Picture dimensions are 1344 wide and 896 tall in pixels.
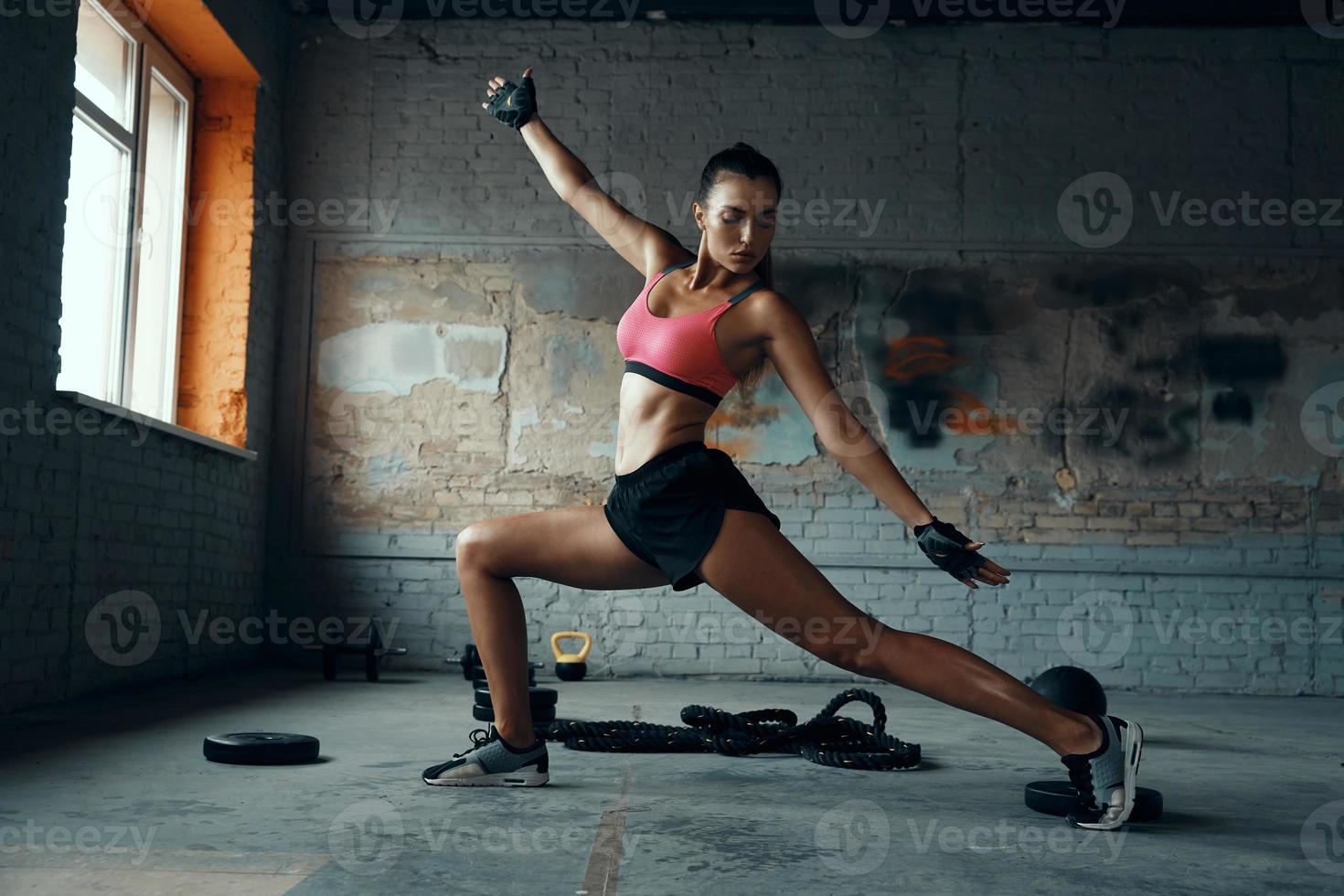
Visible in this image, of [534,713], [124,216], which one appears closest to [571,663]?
[534,713]

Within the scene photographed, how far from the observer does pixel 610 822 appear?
2.58m

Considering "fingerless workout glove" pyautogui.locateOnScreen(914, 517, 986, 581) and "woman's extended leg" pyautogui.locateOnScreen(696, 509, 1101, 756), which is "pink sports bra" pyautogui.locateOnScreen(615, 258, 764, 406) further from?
"fingerless workout glove" pyautogui.locateOnScreen(914, 517, 986, 581)

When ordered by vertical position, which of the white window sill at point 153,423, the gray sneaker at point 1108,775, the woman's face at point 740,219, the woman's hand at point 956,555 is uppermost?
the woman's face at point 740,219

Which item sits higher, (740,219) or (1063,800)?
(740,219)

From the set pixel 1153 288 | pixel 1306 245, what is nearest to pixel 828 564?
pixel 1153 288

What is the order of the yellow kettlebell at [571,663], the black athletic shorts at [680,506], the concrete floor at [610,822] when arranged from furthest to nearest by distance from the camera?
1. the yellow kettlebell at [571,663]
2. the black athletic shorts at [680,506]
3. the concrete floor at [610,822]

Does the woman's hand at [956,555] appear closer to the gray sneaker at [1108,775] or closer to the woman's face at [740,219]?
the gray sneaker at [1108,775]

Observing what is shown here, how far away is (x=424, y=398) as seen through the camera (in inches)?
289

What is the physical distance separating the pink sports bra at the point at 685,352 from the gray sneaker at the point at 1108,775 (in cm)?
114

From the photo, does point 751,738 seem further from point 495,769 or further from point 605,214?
point 605,214

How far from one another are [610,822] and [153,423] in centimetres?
376

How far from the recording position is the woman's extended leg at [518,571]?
2.72 m

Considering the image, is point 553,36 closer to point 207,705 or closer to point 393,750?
point 207,705

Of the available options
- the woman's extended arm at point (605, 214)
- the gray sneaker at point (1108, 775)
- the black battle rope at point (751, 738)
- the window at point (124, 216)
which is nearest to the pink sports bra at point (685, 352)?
the woman's extended arm at point (605, 214)
